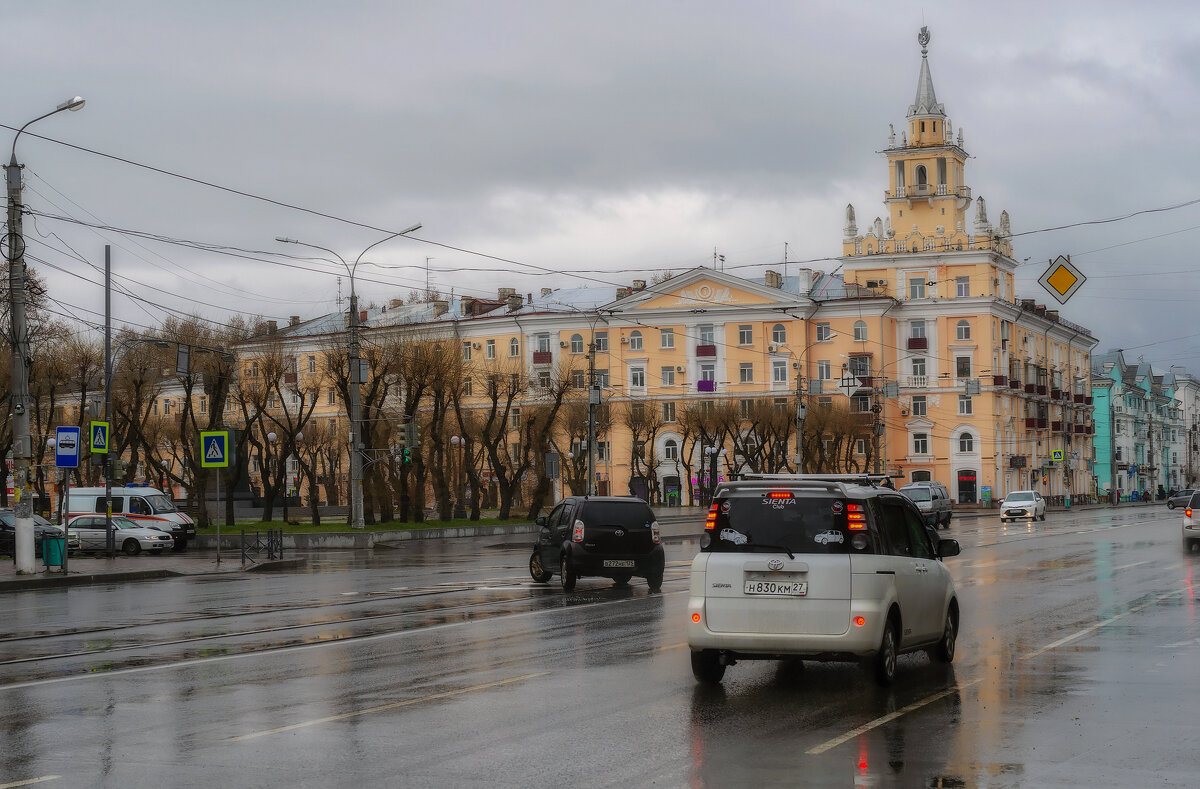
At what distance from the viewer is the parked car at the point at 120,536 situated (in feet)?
155

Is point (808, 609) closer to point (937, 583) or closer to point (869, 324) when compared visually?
point (937, 583)

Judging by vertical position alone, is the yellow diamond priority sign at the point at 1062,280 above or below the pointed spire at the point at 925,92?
below

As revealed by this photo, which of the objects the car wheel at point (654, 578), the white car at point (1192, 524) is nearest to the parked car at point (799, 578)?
the car wheel at point (654, 578)

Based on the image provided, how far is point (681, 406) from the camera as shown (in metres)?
104

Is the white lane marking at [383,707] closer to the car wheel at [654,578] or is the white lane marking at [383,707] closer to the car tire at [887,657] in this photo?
the car tire at [887,657]

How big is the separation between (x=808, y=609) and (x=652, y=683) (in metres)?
1.75

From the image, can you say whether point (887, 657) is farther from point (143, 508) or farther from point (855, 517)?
point (143, 508)

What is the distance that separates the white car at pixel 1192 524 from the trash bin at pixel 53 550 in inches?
1068

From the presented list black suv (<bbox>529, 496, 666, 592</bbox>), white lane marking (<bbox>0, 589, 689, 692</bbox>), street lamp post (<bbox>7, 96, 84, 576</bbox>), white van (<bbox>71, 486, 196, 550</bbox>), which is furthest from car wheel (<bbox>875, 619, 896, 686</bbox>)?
white van (<bbox>71, 486, 196, 550</bbox>)

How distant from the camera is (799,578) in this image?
40.1ft

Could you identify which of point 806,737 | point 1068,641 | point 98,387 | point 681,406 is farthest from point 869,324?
point 806,737

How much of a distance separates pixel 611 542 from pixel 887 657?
43.6 ft

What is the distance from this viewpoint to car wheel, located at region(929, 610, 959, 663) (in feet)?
46.8

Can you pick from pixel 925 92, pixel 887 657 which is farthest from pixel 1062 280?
pixel 925 92
